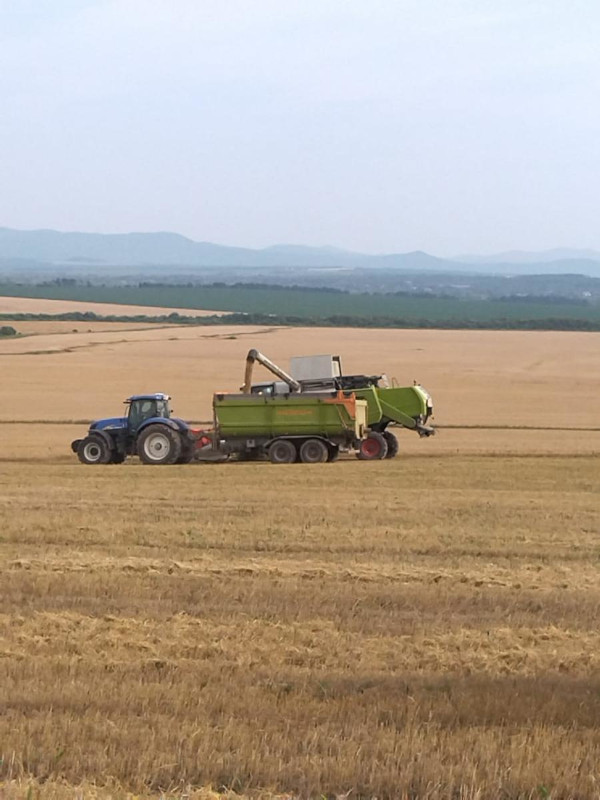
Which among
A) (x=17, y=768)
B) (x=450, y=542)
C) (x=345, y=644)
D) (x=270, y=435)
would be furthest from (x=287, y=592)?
(x=270, y=435)

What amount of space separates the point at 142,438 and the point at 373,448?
502 cm

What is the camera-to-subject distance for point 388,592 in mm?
11133

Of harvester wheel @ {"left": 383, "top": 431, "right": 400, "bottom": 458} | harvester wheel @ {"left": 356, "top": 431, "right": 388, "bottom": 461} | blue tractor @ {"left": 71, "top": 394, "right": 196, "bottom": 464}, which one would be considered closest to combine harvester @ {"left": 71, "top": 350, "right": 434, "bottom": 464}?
blue tractor @ {"left": 71, "top": 394, "right": 196, "bottom": 464}

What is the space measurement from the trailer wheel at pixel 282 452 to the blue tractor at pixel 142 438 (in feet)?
5.49

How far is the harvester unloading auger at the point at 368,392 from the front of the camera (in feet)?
83.5

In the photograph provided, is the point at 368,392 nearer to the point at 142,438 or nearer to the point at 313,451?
the point at 313,451

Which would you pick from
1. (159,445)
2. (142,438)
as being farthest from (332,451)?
(142,438)

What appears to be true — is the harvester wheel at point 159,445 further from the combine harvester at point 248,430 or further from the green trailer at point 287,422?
the green trailer at point 287,422

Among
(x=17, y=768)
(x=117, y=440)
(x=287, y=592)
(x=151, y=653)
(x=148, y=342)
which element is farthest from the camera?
(x=148, y=342)

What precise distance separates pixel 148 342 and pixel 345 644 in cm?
6137

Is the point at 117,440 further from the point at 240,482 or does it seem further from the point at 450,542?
the point at 450,542

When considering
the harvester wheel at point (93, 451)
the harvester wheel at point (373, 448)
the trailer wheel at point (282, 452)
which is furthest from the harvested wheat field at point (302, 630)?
the harvester wheel at point (373, 448)

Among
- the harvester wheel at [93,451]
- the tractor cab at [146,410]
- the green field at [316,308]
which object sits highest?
the green field at [316,308]

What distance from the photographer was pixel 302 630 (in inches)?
380
